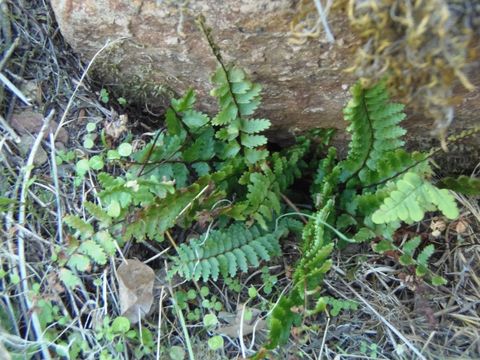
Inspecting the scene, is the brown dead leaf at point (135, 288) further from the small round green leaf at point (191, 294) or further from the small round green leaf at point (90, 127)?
the small round green leaf at point (90, 127)

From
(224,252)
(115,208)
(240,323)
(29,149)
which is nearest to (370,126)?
(224,252)

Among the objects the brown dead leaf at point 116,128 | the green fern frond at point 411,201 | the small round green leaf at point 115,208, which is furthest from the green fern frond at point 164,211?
the green fern frond at point 411,201

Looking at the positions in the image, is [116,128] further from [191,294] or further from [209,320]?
[209,320]

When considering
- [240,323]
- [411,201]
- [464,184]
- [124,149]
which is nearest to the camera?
[411,201]

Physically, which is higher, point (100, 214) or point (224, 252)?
point (100, 214)

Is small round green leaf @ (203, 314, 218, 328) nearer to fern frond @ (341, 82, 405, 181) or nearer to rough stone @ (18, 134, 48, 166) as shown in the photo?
fern frond @ (341, 82, 405, 181)

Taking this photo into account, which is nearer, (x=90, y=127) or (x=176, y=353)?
(x=176, y=353)
